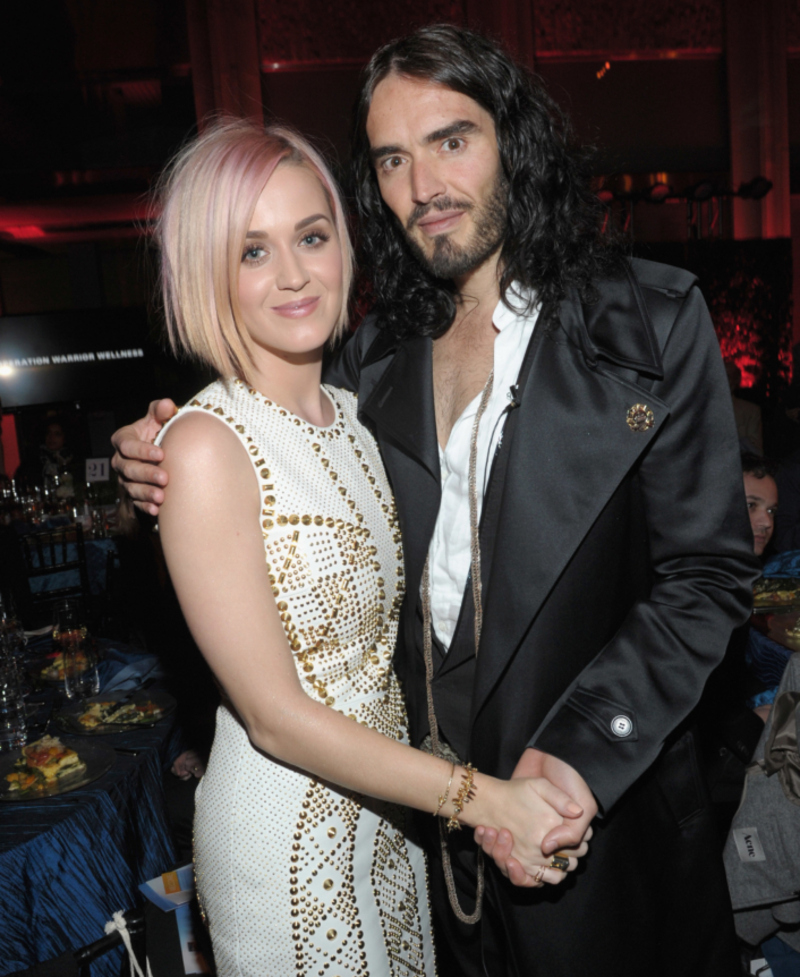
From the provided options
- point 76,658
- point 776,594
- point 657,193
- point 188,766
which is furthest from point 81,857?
point 657,193

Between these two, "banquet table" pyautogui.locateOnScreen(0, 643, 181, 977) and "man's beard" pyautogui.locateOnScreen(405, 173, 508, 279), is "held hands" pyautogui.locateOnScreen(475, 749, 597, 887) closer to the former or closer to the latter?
"man's beard" pyautogui.locateOnScreen(405, 173, 508, 279)

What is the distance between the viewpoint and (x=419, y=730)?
70.7 inches

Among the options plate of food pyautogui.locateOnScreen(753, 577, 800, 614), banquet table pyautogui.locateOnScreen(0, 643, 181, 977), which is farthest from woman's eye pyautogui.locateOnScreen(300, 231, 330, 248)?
plate of food pyautogui.locateOnScreen(753, 577, 800, 614)

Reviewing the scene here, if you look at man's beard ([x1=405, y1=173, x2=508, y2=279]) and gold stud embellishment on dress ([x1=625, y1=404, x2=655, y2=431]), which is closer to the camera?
gold stud embellishment on dress ([x1=625, y1=404, x2=655, y2=431])

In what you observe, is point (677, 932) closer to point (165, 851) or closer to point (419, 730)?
point (419, 730)

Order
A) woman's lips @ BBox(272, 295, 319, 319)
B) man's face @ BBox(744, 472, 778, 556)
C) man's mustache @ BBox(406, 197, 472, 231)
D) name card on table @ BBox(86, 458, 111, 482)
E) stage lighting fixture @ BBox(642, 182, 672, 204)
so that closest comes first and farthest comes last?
woman's lips @ BBox(272, 295, 319, 319) → man's mustache @ BBox(406, 197, 472, 231) → man's face @ BBox(744, 472, 778, 556) → stage lighting fixture @ BBox(642, 182, 672, 204) → name card on table @ BBox(86, 458, 111, 482)

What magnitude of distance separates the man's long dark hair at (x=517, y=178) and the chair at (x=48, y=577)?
4231mm

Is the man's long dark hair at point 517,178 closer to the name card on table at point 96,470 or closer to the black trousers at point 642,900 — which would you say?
the black trousers at point 642,900

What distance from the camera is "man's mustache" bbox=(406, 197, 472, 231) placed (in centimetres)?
179

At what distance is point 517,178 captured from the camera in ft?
6.20

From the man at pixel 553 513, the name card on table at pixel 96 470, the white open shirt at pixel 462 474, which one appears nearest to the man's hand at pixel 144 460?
the man at pixel 553 513

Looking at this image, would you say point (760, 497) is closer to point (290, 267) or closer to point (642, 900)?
point (642, 900)

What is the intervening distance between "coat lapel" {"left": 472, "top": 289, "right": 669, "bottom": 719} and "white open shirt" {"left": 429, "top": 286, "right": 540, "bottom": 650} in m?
0.14

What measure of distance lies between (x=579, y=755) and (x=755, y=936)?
1.41 meters
